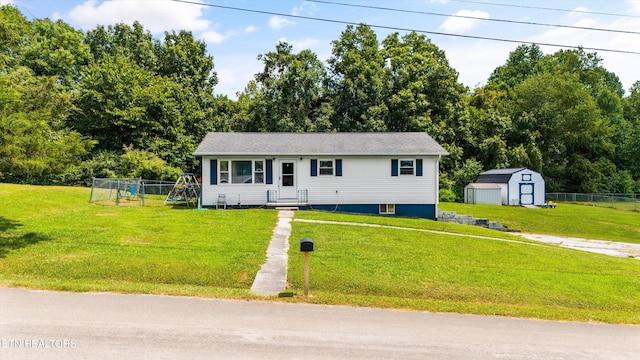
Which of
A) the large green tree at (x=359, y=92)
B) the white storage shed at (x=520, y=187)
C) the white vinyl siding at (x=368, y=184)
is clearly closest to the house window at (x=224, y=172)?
the white vinyl siding at (x=368, y=184)

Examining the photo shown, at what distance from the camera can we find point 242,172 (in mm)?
19938

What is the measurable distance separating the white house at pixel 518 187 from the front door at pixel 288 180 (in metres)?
19.0

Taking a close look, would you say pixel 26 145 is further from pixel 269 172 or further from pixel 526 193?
pixel 526 193

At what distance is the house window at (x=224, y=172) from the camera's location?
64.8ft

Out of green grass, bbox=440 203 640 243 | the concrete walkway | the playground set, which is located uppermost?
the playground set

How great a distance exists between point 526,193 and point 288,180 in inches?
917

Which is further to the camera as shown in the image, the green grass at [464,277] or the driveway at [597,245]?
the driveway at [597,245]

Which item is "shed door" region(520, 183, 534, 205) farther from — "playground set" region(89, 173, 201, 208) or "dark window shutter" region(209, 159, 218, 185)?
"playground set" region(89, 173, 201, 208)

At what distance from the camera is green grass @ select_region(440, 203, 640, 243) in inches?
866

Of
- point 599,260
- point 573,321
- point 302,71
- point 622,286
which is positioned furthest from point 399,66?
point 573,321

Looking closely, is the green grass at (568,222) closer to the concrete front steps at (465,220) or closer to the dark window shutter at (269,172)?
the concrete front steps at (465,220)

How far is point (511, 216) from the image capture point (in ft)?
84.6

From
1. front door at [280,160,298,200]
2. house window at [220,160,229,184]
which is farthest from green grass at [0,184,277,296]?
front door at [280,160,298,200]

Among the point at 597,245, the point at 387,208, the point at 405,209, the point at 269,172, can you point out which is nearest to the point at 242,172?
the point at 269,172
